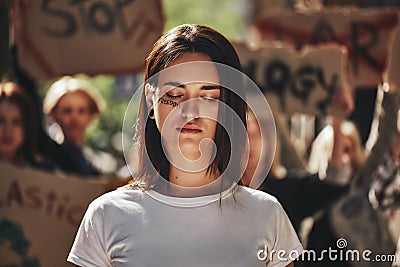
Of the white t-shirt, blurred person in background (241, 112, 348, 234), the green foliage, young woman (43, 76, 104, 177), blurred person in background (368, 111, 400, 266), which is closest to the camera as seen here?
the white t-shirt

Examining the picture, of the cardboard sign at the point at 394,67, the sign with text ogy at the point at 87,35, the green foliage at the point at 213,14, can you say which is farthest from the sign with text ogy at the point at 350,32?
the green foliage at the point at 213,14

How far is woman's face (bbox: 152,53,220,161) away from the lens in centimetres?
205

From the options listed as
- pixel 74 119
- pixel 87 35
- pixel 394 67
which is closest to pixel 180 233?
pixel 394 67

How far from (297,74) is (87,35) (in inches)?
35.5

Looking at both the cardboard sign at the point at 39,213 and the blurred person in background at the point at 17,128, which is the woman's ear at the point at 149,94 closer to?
the cardboard sign at the point at 39,213

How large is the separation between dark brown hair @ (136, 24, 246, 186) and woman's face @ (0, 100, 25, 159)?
1.80m

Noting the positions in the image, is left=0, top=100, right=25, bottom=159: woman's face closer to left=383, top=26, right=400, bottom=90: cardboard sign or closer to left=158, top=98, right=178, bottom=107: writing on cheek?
left=383, top=26, right=400, bottom=90: cardboard sign

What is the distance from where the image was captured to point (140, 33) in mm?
3980

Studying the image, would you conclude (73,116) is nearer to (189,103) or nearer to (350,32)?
(350,32)

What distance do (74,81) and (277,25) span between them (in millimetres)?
1018

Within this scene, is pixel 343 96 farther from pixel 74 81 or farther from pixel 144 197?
pixel 144 197

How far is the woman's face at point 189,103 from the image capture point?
205 cm

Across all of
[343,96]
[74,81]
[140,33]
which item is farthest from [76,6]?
[343,96]

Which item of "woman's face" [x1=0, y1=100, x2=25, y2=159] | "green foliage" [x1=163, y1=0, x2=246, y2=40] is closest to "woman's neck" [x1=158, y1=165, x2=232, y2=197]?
"woman's face" [x1=0, y1=100, x2=25, y2=159]
